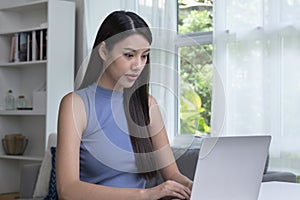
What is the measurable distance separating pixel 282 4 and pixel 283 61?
0.32m

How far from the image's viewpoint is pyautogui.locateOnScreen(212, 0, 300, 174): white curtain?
3.09 m

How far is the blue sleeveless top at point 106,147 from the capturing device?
1.58m

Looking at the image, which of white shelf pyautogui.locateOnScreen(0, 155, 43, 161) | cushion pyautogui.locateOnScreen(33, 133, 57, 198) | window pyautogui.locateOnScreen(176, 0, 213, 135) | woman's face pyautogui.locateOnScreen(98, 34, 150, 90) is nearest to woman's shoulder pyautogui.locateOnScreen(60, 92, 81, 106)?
woman's face pyautogui.locateOnScreen(98, 34, 150, 90)

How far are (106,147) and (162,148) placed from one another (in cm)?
16

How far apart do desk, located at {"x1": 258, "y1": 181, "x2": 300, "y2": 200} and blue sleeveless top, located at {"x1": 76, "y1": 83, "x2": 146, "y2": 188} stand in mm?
349

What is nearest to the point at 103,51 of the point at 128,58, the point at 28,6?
the point at 128,58

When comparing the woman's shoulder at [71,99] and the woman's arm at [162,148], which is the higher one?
the woman's shoulder at [71,99]

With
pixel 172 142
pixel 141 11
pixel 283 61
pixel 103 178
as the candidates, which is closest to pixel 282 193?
pixel 172 142

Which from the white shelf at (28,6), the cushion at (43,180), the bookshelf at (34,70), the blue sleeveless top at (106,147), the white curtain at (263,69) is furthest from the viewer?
the white shelf at (28,6)

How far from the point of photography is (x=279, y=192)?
1.59 m

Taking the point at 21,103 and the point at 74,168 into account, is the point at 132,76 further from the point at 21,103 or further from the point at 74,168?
the point at 21,103

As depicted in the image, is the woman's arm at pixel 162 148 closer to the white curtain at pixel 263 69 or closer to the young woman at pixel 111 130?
the young woman at pixel 111 130

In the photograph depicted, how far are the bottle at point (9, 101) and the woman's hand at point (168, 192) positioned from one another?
352cm

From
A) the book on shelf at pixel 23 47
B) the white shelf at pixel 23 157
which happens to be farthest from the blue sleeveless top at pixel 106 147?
the book on shelf at pixel 23 47
